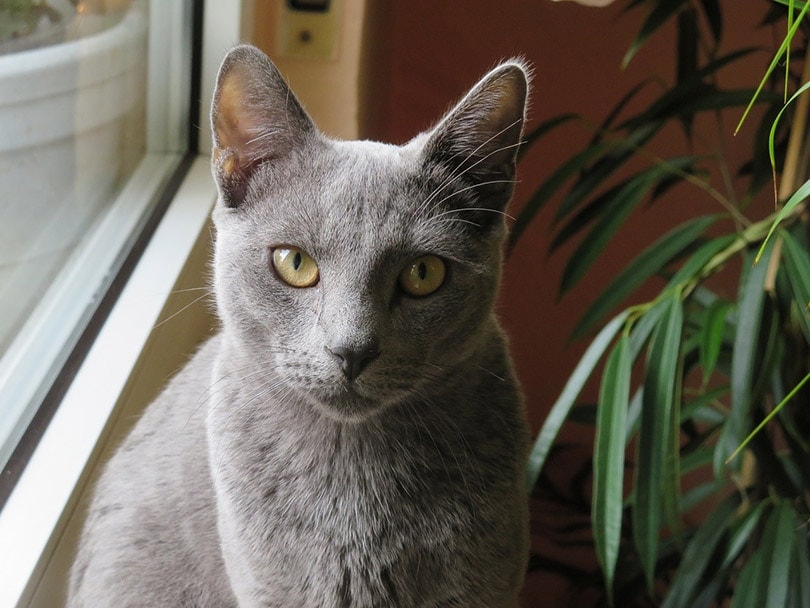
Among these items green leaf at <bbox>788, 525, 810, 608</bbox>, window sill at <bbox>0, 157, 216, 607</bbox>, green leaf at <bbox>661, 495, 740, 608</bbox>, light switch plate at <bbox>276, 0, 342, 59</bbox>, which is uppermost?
light switch plate at <bbox>276, 0, 342, 59</bbox>

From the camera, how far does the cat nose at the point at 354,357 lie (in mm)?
683

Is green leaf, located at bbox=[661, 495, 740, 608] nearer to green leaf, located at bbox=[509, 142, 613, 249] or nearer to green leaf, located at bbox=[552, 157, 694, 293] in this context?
green leaf, located at bbox=[552, 157, 694, 293]

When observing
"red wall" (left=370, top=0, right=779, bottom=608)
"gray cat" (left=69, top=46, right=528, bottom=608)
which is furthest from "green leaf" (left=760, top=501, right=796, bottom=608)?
"red wall" (left=370, top=0, right=779, bottom=608)

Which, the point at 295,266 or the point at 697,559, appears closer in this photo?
the point at 295,266

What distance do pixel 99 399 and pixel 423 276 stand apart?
47 centimetres

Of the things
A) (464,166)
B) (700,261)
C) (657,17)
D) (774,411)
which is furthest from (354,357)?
(657,17)

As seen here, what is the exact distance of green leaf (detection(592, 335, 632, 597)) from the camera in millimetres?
950

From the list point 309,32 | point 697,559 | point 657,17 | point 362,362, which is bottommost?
point 697,559

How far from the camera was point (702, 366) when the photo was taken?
1.14 metres

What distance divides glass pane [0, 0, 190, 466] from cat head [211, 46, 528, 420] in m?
0.33

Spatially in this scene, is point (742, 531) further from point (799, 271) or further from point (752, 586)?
point (799, 271)

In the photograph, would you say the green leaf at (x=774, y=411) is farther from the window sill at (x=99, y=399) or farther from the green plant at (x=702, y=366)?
the window sill at (x=99, y=399)

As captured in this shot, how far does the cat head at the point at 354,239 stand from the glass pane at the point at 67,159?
1.07 feet

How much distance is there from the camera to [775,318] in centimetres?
103
